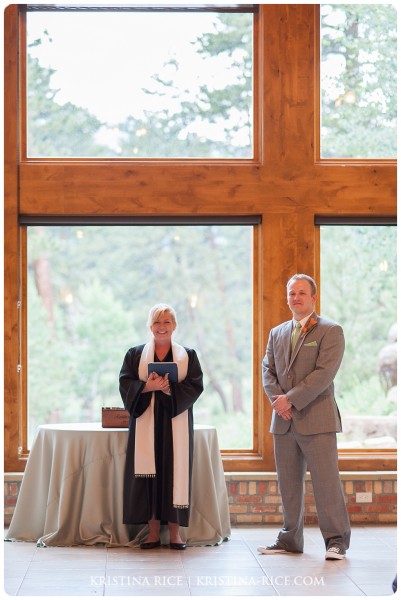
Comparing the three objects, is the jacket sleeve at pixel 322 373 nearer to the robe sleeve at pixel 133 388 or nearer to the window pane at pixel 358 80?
the robe sleeve at pixel 133 388

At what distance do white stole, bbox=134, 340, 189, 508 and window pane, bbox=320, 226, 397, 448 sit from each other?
1.73 m

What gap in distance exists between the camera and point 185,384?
5.72 meters

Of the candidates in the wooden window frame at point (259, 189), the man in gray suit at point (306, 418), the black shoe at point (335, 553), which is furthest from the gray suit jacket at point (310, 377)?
the wooden window frame at point (259, 189)

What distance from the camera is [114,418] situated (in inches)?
235

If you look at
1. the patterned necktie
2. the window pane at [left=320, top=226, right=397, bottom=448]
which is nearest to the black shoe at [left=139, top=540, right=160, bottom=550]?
the patterned necktie

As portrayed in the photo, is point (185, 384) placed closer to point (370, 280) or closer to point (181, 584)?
point (181, 584)

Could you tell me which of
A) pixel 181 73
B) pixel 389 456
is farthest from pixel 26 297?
pixel 389 456

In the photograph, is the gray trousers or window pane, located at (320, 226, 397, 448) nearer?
the gray trousers

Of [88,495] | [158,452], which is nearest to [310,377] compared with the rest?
[158,452]

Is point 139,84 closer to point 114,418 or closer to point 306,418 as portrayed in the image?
point 114,418

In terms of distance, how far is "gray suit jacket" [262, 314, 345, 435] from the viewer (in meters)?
5.29

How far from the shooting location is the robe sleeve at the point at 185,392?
5664mm

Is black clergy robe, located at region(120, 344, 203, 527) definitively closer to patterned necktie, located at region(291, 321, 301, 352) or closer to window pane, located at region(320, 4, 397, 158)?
patterned necktie, located at region(291, 321, 301, 352)

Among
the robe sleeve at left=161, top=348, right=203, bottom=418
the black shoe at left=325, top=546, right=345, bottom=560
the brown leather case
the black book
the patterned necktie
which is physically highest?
the patterned necktie
